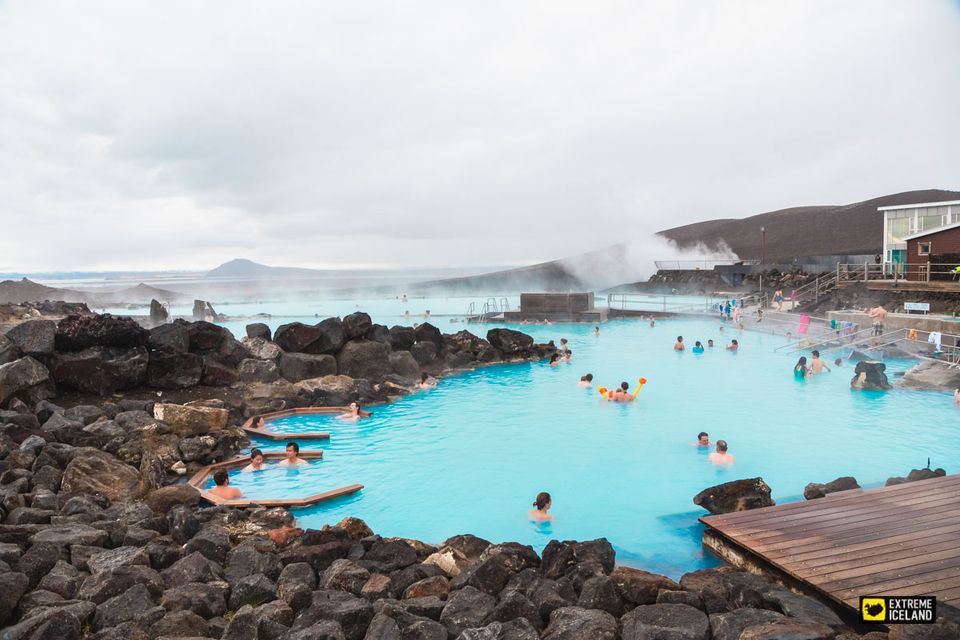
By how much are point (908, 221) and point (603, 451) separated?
25.2m

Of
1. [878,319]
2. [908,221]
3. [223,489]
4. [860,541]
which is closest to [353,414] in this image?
[223,489]

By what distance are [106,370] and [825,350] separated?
19.6m

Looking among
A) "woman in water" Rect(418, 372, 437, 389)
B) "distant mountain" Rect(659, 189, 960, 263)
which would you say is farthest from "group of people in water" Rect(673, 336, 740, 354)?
"distant mountain" Rect(659, 189, 960, 263)

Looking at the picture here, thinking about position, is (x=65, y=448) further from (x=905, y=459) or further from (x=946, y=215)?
(x=946, y=215)

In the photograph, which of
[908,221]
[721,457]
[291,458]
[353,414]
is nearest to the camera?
[291,458]

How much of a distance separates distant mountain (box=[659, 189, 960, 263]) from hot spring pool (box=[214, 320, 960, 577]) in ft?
157

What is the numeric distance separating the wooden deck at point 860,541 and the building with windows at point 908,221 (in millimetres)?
24131

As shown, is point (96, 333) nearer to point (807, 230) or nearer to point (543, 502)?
point (543, 502)

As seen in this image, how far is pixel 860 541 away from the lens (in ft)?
16.3

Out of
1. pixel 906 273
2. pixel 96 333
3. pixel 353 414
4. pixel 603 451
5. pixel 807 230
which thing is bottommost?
pixel 603 451

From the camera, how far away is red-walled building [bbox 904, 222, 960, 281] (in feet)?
72.5

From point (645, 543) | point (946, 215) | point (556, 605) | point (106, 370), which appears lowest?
point (645, 543)

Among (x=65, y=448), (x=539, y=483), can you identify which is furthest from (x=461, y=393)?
(x=65, y=448)

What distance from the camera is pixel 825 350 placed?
18.7 meters
